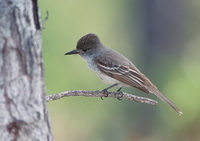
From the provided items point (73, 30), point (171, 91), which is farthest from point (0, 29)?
point (73, 30)

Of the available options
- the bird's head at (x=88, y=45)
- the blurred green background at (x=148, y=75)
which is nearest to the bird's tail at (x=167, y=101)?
the bird's head at (x=88, y=45)

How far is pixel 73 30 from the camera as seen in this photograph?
12.0 metres

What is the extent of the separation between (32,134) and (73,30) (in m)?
8.96

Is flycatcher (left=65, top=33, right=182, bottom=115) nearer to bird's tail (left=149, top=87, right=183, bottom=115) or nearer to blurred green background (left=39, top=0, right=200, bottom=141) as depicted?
bird's tail (left=149, top=87, right=183, bottom=115)

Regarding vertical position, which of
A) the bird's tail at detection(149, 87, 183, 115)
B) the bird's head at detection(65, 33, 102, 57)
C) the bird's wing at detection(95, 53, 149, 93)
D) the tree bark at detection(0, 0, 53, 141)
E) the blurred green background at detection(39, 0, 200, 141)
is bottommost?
the blurred green background at detection(39, 0, 200, 141)

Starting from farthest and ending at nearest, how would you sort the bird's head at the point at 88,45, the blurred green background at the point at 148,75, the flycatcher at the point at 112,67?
the blurred green background at the point at 148,75, the bird's head at the point at 88,45, the flycatcher at the point at 112,67

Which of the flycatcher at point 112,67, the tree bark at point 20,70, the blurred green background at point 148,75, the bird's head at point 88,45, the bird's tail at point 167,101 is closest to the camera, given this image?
the tree bark at point 20,70

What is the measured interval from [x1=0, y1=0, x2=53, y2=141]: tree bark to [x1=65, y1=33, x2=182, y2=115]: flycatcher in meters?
2.57

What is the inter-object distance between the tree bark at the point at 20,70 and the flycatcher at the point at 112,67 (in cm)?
257

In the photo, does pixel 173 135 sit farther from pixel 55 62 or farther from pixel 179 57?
pixel 55 62

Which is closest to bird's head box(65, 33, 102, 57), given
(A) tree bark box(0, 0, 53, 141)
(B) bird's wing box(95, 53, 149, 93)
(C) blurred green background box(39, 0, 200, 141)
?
(B) bird's wing box(95, 53, 149, 93)

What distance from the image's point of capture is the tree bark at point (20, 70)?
301 cm

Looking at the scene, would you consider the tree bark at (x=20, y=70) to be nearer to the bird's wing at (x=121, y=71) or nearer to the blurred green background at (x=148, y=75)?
the bird's wing at (x=121, y=71)

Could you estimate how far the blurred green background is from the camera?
824 centimetres
